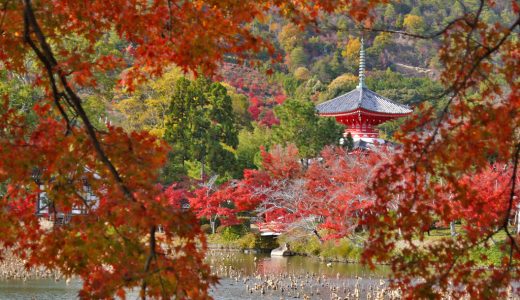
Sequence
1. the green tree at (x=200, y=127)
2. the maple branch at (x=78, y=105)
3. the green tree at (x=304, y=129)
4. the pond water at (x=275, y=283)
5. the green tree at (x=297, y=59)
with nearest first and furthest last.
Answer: the maple branch at (x=78, y=105), the pond water at (x=275, y=283), the green tree at (x=200, y=127), the green tree at (x=304, y=129), the green tree at (x=297, y=59)

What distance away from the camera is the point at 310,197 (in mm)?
24266

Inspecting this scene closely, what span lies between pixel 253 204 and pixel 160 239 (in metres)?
20.8

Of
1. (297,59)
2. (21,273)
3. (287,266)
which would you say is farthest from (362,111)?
(297,59)

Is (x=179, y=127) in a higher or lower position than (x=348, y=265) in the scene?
higher

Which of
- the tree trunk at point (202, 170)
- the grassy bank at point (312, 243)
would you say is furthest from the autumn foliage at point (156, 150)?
the tree trunk at point (202, 170)

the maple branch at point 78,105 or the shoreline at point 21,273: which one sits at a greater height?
the maple branch at point 78,105

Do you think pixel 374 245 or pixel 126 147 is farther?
pixel 374 245

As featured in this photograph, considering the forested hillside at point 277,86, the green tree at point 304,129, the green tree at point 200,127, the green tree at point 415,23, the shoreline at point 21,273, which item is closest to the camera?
the shoreline at point 21,273

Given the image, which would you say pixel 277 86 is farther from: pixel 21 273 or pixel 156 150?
pixel 156 150

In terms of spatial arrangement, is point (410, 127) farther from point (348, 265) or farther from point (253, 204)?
point (253, 204)

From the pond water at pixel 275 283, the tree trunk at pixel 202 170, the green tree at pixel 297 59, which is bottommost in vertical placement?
the pond water at pixel 275 283

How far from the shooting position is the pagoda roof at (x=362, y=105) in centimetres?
3519

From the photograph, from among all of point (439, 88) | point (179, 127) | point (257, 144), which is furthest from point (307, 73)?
point (179, 127)

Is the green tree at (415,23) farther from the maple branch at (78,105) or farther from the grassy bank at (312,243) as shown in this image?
the maple branch at (78,105)
